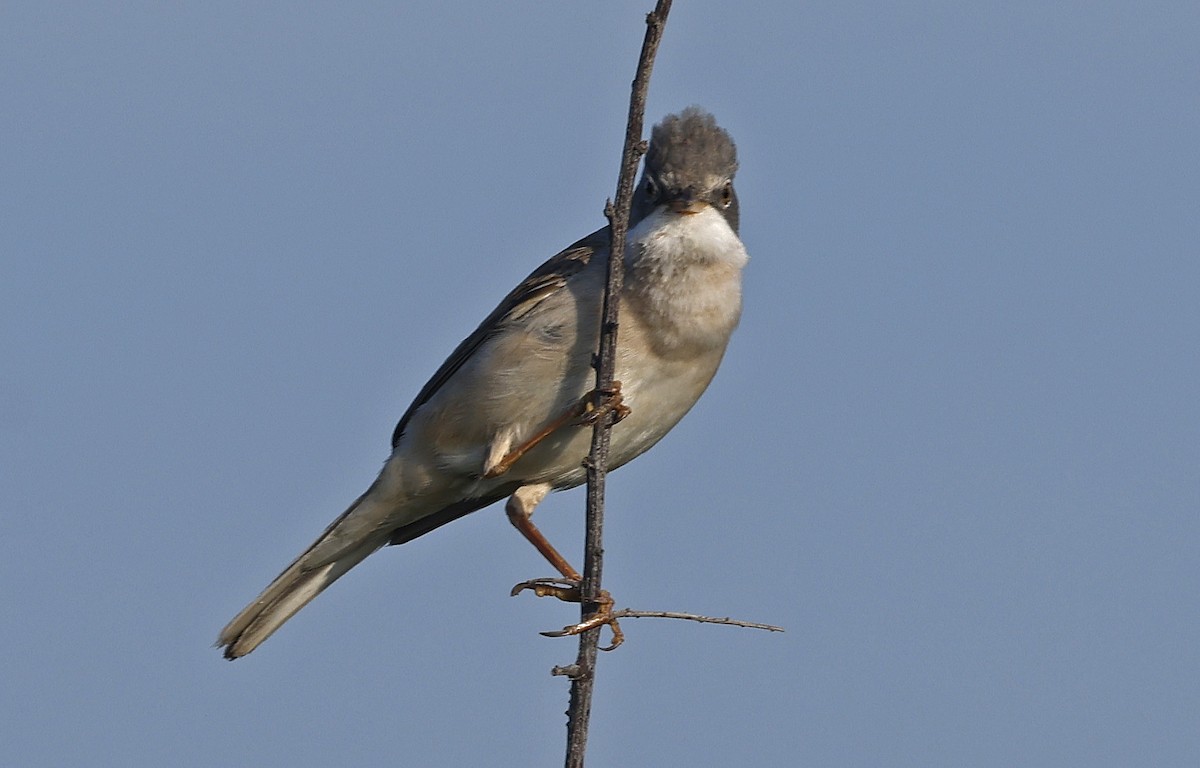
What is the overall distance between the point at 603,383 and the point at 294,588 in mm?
3062

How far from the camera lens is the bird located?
6.39 meters

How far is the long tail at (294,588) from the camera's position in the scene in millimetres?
7703

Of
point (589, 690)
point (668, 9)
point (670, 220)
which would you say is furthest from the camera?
point (670, 220)

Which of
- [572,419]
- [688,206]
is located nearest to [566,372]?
[572,419]

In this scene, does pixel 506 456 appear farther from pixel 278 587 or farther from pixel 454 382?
pixel 278 587

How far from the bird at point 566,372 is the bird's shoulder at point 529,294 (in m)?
0.01

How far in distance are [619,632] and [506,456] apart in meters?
1.00

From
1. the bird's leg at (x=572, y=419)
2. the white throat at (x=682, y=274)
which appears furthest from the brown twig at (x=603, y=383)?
the white throat at (x=682, y=274)

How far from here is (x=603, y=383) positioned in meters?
5.41

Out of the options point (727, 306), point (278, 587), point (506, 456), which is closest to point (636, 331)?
point (727, 306)

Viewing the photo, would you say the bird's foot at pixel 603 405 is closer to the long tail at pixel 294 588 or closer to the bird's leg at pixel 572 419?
the bird's leg at pixel 572 419

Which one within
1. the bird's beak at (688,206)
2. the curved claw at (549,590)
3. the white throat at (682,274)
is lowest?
the curved claw at (549,590)

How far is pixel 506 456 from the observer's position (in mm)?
6914

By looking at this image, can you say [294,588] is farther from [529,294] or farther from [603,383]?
[603,383]
